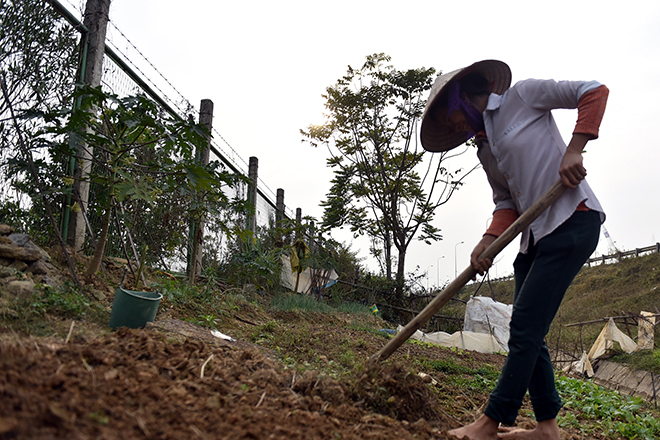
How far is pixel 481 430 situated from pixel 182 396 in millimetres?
1202

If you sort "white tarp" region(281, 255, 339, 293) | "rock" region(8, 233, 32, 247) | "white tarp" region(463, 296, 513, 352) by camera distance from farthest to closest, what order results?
"white tarp" region(281, 255, 339, 293) → "white tarp" region(463, 296, 513, 352) → "rock" region(8, 233, 32, 247)

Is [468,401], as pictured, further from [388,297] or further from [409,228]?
[409,228]

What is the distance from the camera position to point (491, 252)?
6.05 ft

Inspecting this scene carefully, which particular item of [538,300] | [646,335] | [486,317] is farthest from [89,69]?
[646,335]

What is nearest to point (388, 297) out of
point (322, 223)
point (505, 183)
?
point (322, 223)

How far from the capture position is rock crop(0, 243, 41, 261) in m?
2.75

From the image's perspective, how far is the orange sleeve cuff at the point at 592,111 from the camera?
1659mm

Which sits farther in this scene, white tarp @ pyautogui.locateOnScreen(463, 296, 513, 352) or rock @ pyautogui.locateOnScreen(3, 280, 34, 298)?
white tarp @ pyautogui.locateOnScreen(463, 296, 513, 352)

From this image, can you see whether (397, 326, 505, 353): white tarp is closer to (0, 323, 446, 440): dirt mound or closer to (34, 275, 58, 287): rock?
(34, 275, 58, 287): rock

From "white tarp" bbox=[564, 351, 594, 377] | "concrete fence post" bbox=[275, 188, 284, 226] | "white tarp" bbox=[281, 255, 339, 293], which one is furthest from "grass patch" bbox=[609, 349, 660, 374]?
"concrete fence post" bbox=[275, 188, 284, 226]

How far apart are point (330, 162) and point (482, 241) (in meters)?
9.65

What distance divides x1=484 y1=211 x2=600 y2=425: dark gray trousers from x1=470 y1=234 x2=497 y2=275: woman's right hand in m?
0.20

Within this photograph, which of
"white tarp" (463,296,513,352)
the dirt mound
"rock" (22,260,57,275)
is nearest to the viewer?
the dirt mound

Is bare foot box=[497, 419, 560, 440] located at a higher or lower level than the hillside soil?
lower
